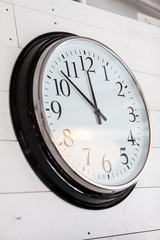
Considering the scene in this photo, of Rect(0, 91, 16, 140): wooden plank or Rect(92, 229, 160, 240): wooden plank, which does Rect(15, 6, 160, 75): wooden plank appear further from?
Rect(92, 229, 160, 240): wooden plank

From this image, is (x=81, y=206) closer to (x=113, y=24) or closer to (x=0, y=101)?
(x=0, y=101)

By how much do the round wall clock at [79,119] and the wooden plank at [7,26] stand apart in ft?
0.17

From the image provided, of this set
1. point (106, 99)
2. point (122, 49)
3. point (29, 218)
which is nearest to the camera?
point (29, 218)

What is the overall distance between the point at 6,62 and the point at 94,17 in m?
0.43

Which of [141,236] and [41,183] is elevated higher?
[41,183]

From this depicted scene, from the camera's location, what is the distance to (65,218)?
1.07 metres

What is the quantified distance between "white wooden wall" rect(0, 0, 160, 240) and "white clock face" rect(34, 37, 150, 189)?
11cm

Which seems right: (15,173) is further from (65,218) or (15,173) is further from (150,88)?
(150,88)

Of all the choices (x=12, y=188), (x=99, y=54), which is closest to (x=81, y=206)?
(x=12, y=188)

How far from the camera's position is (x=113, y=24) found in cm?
146

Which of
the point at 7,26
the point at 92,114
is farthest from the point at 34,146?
the point at 7,26

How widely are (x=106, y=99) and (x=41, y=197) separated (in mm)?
375

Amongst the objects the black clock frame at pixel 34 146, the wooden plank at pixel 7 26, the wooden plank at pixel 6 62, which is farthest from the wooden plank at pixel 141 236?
the wooden plank at pixel 7 26

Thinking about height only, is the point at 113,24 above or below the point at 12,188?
above
